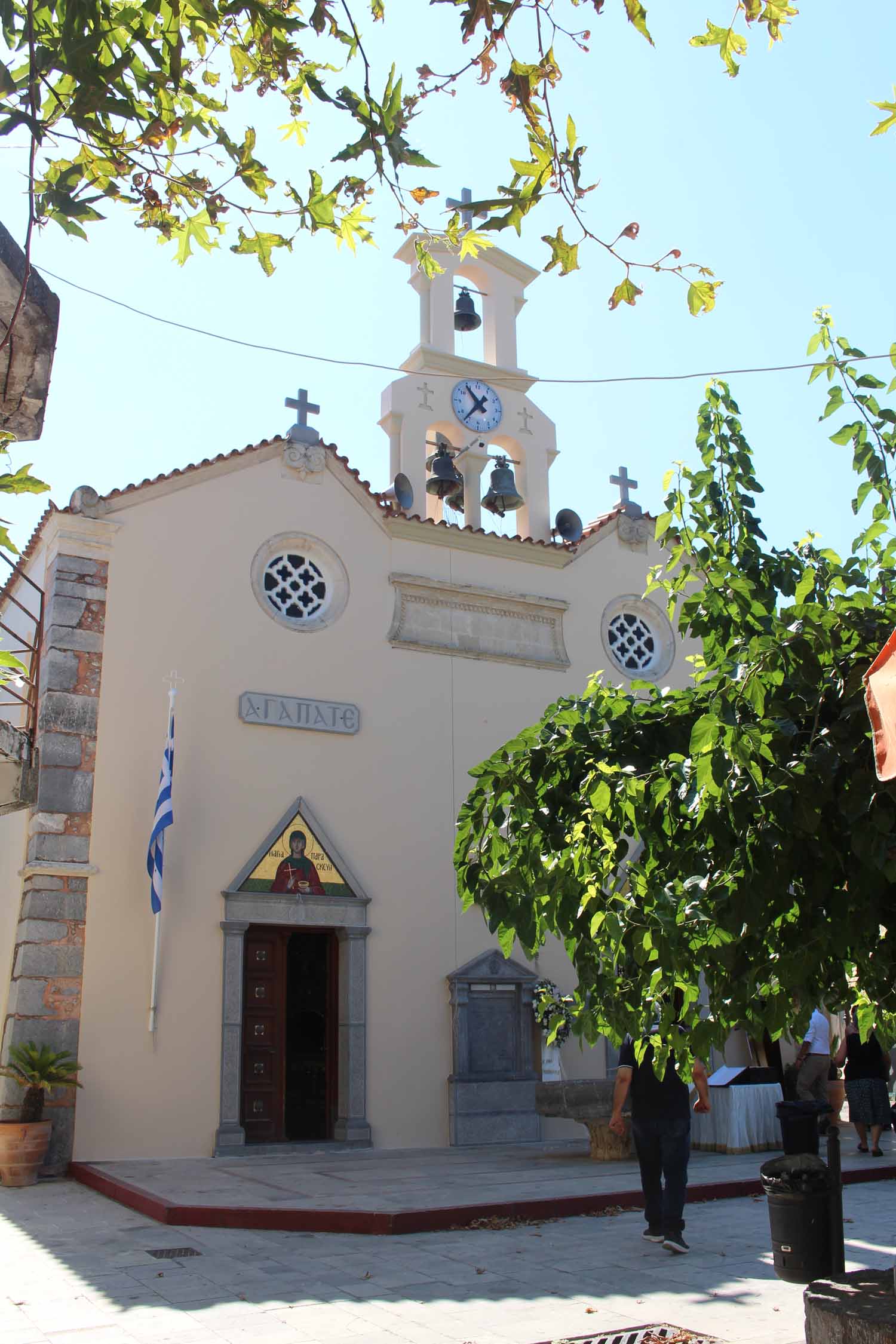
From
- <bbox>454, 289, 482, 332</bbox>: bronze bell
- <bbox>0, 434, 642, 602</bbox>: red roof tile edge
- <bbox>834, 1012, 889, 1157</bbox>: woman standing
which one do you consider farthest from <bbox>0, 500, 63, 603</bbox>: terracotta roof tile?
<bbox>834, 1012, 889, 1157</bbox>: woman standing

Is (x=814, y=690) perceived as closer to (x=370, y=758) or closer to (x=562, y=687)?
(x=370, y=758)

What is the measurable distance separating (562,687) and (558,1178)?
6.78m

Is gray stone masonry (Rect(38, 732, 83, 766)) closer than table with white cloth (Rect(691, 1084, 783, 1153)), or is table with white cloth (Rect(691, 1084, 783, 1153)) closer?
gray stone masonry (Rect(38, 732, 83, 766))

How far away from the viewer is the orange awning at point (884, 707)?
348 centimetres

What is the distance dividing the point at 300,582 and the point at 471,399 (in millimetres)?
3723

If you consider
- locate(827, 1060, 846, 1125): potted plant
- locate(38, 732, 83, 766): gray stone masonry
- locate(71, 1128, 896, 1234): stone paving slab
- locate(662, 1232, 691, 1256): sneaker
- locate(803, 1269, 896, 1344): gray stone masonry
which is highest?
locate(38, 732, 83, 766): gray stone masonry

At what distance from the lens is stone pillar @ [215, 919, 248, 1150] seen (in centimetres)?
1185

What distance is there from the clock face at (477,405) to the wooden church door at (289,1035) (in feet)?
22.5

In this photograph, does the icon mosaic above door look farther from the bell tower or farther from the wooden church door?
the bell tower

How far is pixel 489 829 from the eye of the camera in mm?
5242

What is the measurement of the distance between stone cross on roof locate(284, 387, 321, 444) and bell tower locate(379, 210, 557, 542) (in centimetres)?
120

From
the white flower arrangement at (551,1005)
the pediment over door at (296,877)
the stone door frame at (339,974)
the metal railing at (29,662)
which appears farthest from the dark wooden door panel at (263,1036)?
the metal railing at (29,662)

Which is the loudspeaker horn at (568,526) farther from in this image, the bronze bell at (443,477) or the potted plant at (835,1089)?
the potted plant at (835,1089)

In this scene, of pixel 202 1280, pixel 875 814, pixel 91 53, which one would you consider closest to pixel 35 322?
pixel 91 53
